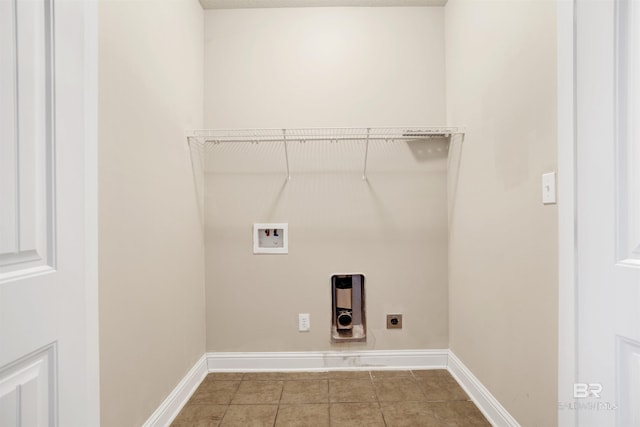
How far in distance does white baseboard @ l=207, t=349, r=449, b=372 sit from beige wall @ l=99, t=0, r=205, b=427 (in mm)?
250

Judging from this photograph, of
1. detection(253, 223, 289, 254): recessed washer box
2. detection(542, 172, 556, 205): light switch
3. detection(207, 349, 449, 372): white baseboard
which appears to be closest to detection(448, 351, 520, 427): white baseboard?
detection(207, 349, 449, 372): white baseboard

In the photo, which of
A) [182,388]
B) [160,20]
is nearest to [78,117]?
[160,20]

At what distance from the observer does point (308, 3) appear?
224cm

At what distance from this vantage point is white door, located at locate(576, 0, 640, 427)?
0.79 metres

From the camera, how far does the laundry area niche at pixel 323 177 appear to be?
88.9 inches

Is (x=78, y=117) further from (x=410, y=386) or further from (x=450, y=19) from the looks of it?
(x=450, y=19)

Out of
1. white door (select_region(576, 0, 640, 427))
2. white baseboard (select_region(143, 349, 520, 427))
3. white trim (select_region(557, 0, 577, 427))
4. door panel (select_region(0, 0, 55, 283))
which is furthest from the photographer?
white baseboard (select_region(143, 349, 520, 427))

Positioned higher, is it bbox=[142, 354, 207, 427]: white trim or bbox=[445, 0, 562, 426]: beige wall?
bbox=[445, 0, 562, 426]: beige wall

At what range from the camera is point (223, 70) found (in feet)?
7.42

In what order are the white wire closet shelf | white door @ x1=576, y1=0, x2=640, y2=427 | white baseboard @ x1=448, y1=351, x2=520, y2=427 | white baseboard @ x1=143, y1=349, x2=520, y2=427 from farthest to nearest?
white baseboard @ x1=143, y1=349, x2=520, y2=427 < the white wire closet shelf < white baseboard @ x1=448, y1=351, x2=520, y2=427 < white door @ x1=576, y1=0, x2=640, y2=427

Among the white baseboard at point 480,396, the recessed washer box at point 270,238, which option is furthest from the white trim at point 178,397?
the white baseboard at point 480,396

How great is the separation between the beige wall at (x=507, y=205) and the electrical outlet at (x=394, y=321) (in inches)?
13.8

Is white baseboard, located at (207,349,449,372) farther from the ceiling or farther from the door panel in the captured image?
the ceiling

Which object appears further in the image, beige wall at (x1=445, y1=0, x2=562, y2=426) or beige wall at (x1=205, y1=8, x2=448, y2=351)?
beige wall at (x1=205, y1=8, x2=448, y2=351)
